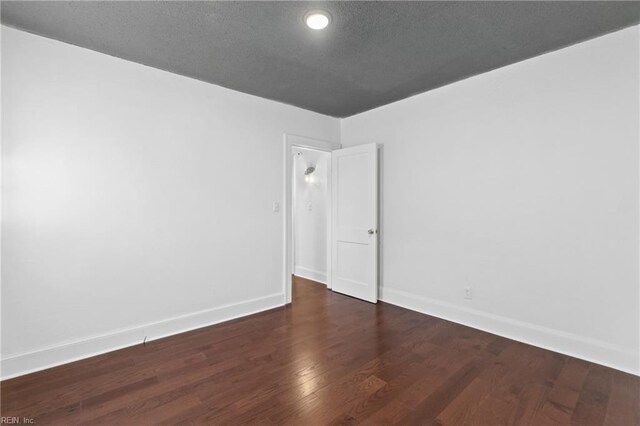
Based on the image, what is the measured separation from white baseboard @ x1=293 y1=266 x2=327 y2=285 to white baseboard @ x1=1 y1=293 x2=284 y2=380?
148cm

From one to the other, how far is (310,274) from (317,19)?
407cm

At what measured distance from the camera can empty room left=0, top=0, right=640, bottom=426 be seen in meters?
2.05

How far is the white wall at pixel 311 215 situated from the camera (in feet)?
16.6

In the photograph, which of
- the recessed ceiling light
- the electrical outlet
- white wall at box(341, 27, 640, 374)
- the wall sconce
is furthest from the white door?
the recessed ceiling light

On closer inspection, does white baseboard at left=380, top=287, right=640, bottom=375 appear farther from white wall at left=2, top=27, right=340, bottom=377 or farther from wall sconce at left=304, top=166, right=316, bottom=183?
wall sconce at left=304, top=166, right=316, bottom=183

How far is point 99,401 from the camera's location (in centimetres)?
197

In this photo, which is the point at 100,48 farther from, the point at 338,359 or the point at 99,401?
the point at 338,359

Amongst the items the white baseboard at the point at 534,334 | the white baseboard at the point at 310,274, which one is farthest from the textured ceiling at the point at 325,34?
the white baseboard at the point at 310,274

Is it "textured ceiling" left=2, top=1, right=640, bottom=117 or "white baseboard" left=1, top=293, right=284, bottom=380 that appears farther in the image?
"white baseboard" left=1, top=293, right=284, bottom=380

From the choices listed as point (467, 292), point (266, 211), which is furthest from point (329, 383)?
point (266, 211)

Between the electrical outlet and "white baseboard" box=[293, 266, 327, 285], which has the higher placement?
the electrical outlet

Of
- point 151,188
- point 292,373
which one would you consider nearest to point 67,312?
point 151,188

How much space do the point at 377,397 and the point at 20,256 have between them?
9.49 ft

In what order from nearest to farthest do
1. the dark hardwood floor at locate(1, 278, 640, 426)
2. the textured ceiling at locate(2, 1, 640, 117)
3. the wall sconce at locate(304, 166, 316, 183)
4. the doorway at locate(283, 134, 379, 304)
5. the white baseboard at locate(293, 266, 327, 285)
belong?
1. the dark hardwood floor at locate(1, 278, 640, 426)
2. the textured ceiling at locate(2, 1, 640, 117)
3. the doorway at locate(283, 134, 379, 304)
4. the white baseboard at locate(293, 266, 327, 285)
5. the wall sconce at locate(304, 166, 316, 183)
